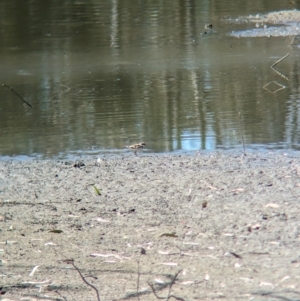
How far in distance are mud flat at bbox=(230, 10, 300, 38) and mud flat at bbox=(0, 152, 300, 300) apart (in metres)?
8.10

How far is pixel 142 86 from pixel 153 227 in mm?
5318

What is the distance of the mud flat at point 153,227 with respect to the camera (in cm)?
462

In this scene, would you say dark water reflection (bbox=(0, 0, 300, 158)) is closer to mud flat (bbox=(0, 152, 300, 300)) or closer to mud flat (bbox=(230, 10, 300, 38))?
mud flat (bbox=(230, 10, 300, 38))

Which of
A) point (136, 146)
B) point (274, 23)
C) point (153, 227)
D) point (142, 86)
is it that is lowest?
point (274, 23)

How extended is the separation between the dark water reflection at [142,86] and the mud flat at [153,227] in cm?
85

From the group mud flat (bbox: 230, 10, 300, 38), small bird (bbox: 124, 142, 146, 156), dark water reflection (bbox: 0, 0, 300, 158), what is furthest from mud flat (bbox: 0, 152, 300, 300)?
mud flat (bbox: 230, 10, 300, 38)

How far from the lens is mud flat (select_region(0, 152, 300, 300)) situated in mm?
4621

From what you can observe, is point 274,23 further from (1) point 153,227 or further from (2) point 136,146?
(1) point 153,227

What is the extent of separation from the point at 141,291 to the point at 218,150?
11.0ft

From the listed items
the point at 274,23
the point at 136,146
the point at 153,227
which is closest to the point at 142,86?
the point at 136,146

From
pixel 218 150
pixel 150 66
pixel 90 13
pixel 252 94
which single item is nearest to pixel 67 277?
pixel 218 150

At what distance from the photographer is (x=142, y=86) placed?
10734mm

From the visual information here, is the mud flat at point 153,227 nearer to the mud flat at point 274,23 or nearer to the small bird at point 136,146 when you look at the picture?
the small bird at point 136,146

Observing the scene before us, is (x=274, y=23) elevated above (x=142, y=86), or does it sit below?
below
